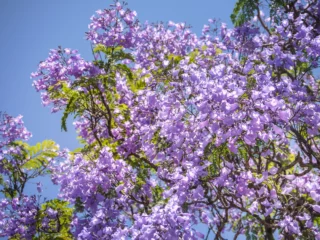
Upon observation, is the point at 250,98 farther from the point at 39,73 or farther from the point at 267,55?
the point at 39,73

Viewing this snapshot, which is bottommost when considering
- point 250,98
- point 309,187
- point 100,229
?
point 309,187

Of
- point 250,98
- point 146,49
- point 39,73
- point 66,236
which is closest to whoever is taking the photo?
point 250,98

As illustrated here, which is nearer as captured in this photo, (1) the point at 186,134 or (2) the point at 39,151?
(1) the point at 186,134

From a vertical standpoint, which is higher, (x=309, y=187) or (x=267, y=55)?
(x=267, y=55)

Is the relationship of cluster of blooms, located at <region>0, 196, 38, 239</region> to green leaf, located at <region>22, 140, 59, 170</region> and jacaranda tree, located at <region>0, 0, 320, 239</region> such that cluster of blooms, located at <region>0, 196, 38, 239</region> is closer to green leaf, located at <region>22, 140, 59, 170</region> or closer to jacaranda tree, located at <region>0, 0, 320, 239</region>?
jacaranda tree, located at <region>0, 0, 320, 239</region>

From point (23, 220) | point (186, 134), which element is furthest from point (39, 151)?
point (186, 134)

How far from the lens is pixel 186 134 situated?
473 centimetres

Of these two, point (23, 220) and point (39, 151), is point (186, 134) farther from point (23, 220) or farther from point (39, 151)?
point (39, 151)

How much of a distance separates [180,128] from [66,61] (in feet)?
10.3

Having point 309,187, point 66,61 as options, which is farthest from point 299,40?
point 66,61

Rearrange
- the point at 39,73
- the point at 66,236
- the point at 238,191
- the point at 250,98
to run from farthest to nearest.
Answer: the point at 39,73
the point at 66,236
the point at 238,191
the point at 250,98

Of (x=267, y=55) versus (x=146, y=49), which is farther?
(x=146, y=49)

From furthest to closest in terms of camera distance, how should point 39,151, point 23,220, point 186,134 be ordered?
point 39,151 < point 23,220 < point 186,134

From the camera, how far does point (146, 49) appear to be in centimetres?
900
